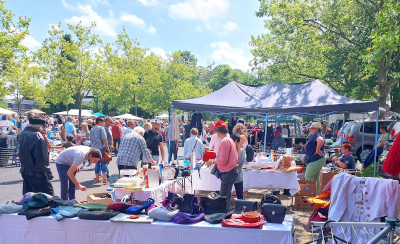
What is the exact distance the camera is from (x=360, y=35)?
16328mm

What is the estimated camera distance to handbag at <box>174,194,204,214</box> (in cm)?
393

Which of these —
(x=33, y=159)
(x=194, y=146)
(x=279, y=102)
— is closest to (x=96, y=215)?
(x=33, y=159)

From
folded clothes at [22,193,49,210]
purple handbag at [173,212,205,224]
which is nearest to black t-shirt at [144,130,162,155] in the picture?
folded clothes at [22,193,49,210]

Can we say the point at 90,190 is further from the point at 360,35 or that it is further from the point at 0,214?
the point at 360,35

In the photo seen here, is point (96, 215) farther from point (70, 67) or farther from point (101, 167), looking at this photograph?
point (70, 67)

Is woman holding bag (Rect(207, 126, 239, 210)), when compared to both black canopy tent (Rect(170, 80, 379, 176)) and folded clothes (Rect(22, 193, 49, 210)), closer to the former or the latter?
folded clothes (Rect(22, 193, 49, 210))

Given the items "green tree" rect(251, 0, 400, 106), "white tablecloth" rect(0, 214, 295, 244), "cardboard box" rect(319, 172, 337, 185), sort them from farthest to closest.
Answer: "green tree" rect(251, 0, 400, 106), "cardboard box" rect(319, 172, 337, 185), "white tablecloth" rect(0, 214, 295, 244)

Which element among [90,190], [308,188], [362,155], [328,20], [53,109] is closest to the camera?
[308,188]

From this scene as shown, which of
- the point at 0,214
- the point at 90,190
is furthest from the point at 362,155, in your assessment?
the point at 0,214

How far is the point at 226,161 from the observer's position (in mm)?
5266

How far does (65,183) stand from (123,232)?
2146 millimetres

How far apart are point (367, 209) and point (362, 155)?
9.99 metres

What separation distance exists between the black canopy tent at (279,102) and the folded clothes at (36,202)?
514 cm

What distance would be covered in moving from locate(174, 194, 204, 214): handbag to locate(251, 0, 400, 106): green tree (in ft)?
39.9
